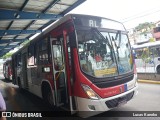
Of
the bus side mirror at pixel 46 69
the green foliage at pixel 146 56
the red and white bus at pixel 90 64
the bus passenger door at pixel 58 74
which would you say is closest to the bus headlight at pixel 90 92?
the red and white bus at pixel 90 64

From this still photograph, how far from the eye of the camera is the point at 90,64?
4797 millimetres

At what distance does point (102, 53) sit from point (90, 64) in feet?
1.72

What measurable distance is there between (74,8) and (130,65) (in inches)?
297

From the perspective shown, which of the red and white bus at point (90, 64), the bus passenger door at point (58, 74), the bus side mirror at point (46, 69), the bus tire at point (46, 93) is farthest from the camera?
the bus tire at point (46, 93)

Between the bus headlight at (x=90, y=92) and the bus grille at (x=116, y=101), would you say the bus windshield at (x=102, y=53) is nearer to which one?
the bus headlight at (x=90, y=92)

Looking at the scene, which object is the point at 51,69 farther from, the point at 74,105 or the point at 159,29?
the point at 159,29

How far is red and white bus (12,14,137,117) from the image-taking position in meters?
4.67

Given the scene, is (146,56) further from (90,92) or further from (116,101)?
(90,92)

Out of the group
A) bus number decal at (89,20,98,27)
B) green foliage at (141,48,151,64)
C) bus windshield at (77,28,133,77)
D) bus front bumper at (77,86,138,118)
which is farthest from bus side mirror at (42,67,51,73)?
green foliage at (141,48,151,64)

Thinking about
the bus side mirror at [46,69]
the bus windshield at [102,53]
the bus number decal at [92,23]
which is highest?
the bus number decal at [92,23]

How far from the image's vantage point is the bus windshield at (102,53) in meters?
4.82

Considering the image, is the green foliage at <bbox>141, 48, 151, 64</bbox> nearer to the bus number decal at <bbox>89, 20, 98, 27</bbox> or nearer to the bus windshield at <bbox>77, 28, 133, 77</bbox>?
the bus windshield at <bbox>77, 28, 133, 77</bbox>

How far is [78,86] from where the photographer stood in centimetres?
471

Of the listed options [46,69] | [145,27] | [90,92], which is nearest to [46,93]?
[46,69]
